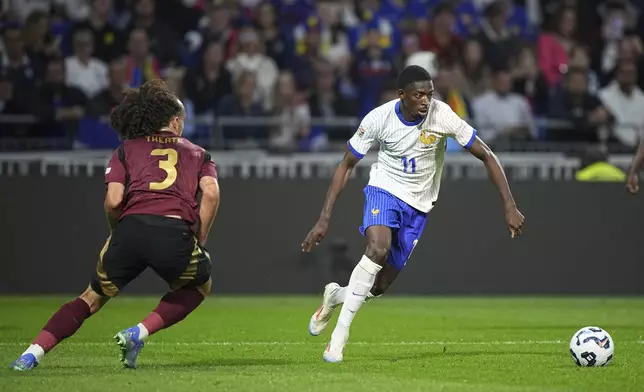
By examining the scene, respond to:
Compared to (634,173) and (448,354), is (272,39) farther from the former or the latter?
(448,354)

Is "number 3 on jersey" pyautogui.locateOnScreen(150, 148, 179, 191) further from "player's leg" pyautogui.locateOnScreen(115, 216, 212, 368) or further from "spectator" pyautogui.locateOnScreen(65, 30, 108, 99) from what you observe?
"spectator" pyautogui.locateOnScreen(65, 30, 108, 99)

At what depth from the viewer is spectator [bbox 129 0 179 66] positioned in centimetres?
1856

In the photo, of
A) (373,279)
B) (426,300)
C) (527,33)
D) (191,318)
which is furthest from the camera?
(527,33)

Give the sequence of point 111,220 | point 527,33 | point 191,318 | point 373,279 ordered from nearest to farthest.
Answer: point 111,220, point 373,279, point 191,318, point 527,33

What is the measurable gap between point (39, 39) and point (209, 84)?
254 centimetres

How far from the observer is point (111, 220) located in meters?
8.30

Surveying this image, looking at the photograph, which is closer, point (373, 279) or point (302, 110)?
point (373, 279)

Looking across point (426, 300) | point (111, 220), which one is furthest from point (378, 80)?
point (111, 220)

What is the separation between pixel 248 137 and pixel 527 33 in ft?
18.6

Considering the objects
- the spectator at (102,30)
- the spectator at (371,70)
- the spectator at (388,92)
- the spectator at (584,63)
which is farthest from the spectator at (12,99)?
the spectator at (584,63)

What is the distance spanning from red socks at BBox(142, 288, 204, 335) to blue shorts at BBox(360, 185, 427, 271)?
5.83 feet

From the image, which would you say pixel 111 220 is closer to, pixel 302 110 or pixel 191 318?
pixel 191 318

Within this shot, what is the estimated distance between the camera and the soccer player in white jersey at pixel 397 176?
369 inches

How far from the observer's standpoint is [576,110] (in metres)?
19.0
